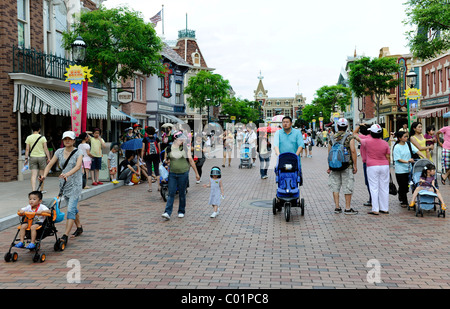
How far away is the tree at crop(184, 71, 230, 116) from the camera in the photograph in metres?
48.5

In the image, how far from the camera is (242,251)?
6.40 m

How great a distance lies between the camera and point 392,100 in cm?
5031

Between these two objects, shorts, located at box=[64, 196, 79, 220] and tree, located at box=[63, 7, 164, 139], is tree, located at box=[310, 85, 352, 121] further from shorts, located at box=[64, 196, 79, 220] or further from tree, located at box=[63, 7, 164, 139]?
shorts, located at box=[64, 196, 79, 220]

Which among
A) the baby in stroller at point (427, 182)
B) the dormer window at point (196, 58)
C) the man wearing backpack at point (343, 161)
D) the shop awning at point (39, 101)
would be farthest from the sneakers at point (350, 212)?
the dormer window at point (196, 58)

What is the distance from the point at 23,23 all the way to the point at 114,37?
13.6 feet

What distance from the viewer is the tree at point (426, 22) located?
18.2 meters

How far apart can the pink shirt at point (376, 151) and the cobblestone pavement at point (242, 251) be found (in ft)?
3.57

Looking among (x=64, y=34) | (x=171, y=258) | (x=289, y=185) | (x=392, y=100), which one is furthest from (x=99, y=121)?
(x=392, y=100)

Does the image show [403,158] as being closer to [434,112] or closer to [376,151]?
[376,151]

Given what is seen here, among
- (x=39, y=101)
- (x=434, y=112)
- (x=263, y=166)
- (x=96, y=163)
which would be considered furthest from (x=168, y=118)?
(x=96, y=163)

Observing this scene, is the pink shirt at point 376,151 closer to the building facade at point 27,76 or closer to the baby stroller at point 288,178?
the baby stroller at point 288,178

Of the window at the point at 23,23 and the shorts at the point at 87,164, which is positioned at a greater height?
the window at the point at 23,23

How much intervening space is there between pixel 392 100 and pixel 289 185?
150 ft
